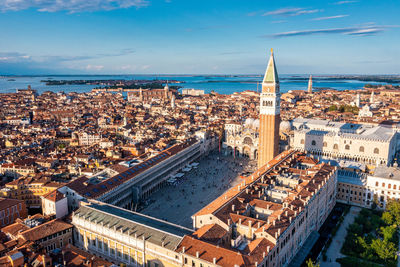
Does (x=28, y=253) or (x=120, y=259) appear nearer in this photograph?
(x=28, y=253)

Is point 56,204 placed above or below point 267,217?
above

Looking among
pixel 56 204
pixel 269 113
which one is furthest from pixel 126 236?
pixel 269 113

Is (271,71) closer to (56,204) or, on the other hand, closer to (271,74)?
(271,74)

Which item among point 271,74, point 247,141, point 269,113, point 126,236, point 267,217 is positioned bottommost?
point 267,217

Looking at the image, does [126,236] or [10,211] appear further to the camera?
[10,211]

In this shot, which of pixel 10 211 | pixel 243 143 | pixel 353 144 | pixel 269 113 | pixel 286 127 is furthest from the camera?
pixel 286 127

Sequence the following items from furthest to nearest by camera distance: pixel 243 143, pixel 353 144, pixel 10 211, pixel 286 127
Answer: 1. pixel 286 127
2. pixel 243 143
3. pixel 353 144
4. pixel 10 211

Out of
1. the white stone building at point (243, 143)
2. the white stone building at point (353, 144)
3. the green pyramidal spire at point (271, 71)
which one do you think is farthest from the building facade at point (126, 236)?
the white stone building at point (353, 144)

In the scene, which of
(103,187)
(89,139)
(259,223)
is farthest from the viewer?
(89,139)

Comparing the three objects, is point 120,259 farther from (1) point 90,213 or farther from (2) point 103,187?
(2) point 103,187

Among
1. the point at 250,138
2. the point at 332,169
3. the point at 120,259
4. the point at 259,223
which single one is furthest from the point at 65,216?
the point at 250,138
